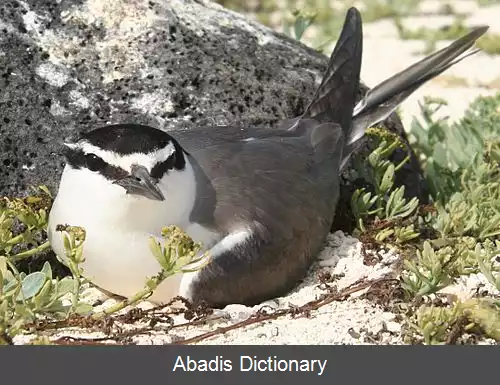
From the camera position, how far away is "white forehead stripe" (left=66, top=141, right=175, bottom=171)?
3.22m

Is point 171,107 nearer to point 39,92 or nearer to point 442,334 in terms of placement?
point 39,92

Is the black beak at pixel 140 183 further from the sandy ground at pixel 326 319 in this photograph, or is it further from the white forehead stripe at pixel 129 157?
the sandy ground at pixel 326 319

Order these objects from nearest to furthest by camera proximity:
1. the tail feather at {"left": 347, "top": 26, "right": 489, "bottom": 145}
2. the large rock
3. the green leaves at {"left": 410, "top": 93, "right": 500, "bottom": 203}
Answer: the large rock
the tail feather at {"left": 347, "top": 26, "right": 489, "bottom": 145}
the green leaves at {"left": 410, "top": 93, "right": 500, "bottom": 203}

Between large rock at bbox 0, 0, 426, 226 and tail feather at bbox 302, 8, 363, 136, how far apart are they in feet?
0.70

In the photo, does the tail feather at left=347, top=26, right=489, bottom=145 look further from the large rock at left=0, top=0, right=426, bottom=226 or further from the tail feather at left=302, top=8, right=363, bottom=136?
the large rock at left=0, top=0, right=426, bottom=226

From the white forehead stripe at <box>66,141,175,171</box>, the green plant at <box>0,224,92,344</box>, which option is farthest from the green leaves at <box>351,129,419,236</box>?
the green plant at <box>0,224,92,344</box>

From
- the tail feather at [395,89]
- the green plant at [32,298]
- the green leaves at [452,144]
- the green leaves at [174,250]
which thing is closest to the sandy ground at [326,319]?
the green plant at [32,298]

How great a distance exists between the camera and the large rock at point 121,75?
3.98 meters

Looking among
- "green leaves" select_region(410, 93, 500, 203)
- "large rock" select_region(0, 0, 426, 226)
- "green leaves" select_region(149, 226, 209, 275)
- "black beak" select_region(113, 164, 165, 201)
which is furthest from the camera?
A: "green leaves" select_region(410, 93, 500, 203)

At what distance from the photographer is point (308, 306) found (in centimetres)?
350

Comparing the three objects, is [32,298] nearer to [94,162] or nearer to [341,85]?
[94,162]

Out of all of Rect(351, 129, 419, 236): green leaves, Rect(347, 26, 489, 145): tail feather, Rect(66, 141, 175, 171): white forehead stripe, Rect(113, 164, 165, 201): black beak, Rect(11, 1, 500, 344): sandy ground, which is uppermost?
Rect(347, 26, 489, 145): tail feather

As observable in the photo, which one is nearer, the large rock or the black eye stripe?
the black eye stripe

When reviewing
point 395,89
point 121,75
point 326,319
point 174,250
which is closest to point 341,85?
point 395,89
